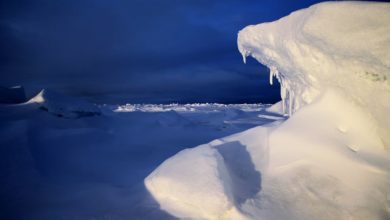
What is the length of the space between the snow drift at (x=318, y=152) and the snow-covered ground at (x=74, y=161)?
874 millimetres

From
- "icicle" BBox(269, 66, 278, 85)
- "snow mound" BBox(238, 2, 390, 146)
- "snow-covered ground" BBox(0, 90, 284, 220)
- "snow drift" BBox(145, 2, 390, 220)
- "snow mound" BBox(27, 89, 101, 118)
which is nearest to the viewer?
"snow drift" BBox(145, 2, 390, 220)

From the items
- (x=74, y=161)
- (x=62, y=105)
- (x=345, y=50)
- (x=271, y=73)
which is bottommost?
(x=74, y=161)

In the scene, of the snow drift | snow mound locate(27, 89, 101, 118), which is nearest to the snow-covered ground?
snow mound locate(27, 89, 101, 118)

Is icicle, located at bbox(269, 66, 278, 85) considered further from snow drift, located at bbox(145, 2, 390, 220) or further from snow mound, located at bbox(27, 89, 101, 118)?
snow mound, located at bbox(27, 89, 101, 118)

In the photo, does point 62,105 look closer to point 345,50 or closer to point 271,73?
point 271,73

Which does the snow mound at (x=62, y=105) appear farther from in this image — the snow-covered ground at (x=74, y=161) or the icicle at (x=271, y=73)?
the icicle at (x=271, y=73)

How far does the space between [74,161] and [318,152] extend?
5.94 m

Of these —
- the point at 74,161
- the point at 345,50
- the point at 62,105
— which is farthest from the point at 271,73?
the point at 62,105

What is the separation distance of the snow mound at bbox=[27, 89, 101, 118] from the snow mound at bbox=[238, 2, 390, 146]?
8.32 metres

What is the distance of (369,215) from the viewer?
3.28 m

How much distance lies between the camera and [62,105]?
31.6 feet

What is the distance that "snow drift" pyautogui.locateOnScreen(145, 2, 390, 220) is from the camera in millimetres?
3553

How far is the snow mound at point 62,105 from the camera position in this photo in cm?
914

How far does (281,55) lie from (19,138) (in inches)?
278
